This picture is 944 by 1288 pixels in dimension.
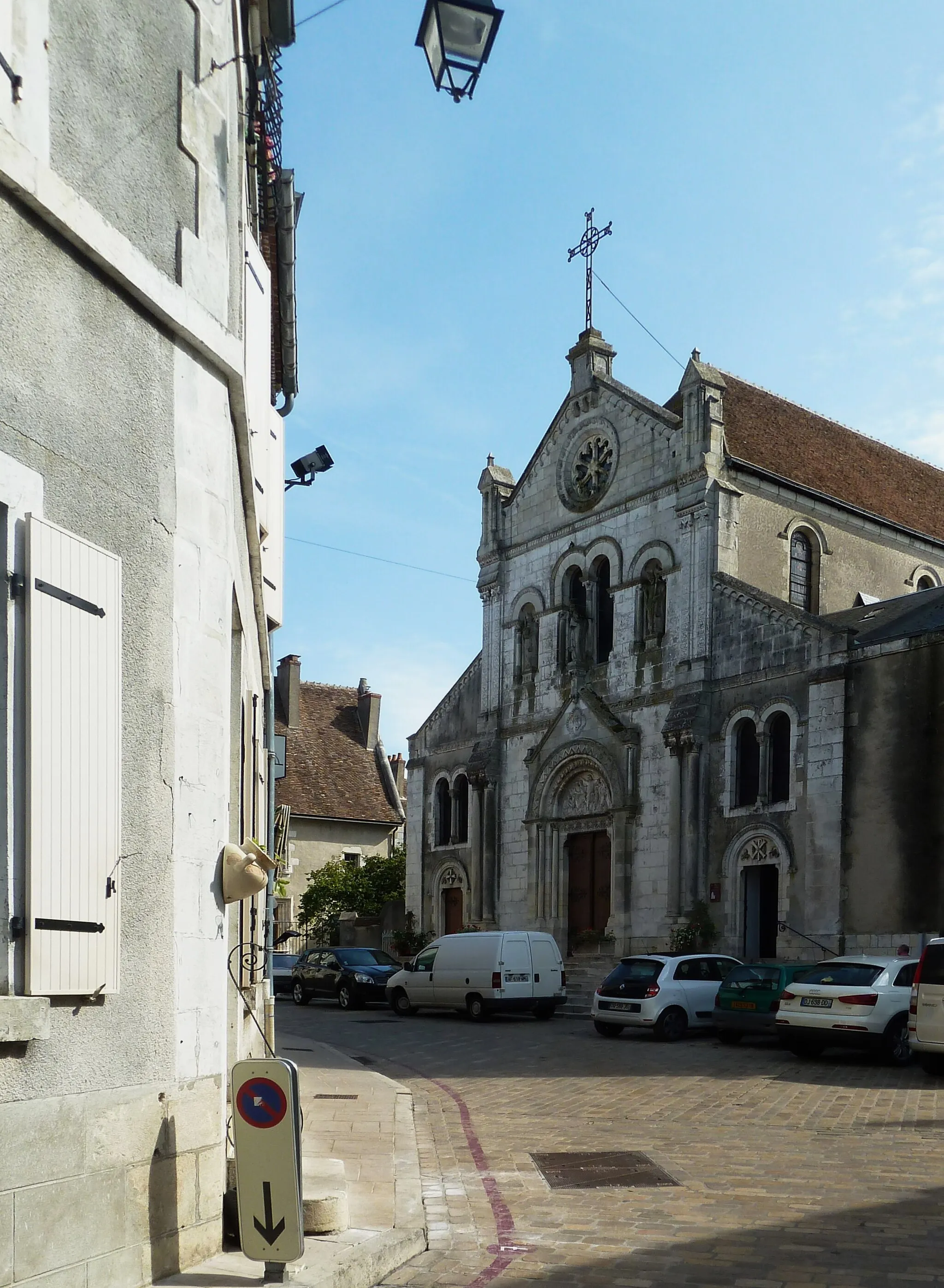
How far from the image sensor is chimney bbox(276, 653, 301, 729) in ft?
148

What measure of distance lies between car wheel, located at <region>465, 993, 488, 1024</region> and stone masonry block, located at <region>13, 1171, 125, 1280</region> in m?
19.7

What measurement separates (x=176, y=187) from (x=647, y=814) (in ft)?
84.7

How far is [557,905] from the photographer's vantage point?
34312 mm

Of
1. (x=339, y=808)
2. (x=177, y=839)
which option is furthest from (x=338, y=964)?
(x=177, y=839)

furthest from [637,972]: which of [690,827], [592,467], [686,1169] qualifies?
[592,467]

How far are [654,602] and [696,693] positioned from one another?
2988 millimetres

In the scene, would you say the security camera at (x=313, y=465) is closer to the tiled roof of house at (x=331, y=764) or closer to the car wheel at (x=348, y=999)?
the car wheel at (x=348, y=999)

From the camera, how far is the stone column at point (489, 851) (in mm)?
36281

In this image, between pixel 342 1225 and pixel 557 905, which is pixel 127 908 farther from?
pixel 557 905

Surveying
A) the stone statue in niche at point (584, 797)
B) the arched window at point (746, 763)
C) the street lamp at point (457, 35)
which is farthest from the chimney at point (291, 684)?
the street lamp at point (457, 35)

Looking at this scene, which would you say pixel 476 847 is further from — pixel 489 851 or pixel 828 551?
pixel 828 551

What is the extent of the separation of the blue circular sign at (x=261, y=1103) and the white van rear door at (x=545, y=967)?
19.3 metres

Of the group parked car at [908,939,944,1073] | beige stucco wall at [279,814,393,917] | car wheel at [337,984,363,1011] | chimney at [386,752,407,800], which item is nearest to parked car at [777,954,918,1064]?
parked car at [908,939,944,1073]

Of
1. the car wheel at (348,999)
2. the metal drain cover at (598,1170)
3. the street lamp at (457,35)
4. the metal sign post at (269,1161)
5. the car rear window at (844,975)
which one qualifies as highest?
the street lamp at (457,35)
